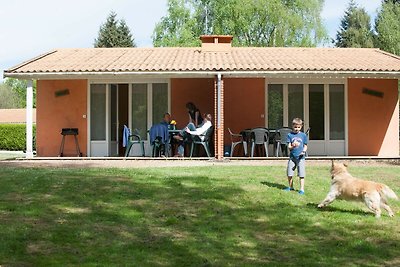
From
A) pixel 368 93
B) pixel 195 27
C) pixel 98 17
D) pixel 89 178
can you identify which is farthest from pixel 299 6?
pixel 89 178

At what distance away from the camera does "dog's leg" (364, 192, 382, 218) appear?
727cm

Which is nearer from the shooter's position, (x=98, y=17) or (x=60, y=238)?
(x=60, y=238)

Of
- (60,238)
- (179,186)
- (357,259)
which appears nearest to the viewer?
(357,259)

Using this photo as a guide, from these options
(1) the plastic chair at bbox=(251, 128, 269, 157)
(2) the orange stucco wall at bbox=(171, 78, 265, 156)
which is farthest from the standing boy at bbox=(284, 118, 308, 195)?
(2) the orange stucco wall at bbox=(171, 78, 265, 156)

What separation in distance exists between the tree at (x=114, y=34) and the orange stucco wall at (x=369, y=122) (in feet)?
123

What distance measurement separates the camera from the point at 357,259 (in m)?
5.65

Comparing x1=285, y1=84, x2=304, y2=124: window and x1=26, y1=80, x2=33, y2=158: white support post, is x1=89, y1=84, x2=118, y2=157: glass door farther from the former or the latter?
x1=285, y1=84, x2=304, y2=124: window

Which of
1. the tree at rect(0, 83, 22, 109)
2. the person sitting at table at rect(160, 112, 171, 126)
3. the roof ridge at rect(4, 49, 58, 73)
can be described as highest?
the tree at rect(0, 83, 22, 109)

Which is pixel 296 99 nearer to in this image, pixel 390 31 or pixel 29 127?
pixel 29 127

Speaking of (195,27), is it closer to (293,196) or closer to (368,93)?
(368,93)

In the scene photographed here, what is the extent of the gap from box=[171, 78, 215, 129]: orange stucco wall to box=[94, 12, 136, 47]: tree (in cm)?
3581

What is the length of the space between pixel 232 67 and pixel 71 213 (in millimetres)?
9333

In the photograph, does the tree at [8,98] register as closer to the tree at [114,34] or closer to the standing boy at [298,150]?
the tree at [114,34]

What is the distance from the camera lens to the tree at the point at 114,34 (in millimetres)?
52719
